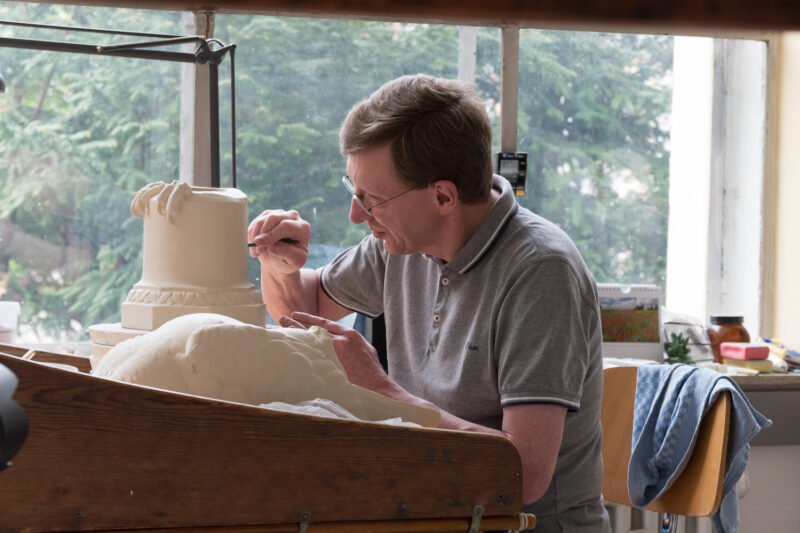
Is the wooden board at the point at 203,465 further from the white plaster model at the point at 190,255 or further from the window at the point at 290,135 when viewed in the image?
the window at the point at 290,135

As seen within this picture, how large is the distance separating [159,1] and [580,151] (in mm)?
1560

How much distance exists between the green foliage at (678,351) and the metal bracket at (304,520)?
2.38 m

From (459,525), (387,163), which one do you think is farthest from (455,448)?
(387,163)

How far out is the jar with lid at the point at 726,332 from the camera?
297cm

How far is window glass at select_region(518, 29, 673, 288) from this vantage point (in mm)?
3062

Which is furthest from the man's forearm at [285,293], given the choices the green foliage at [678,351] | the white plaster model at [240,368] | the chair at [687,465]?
the green foliage at [678,351]

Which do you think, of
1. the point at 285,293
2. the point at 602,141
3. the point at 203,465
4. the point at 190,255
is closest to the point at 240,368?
the point at 203,465

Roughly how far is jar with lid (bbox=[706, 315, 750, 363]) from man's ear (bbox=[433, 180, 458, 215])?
73.8 inches

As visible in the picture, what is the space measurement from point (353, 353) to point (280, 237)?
0.48 m

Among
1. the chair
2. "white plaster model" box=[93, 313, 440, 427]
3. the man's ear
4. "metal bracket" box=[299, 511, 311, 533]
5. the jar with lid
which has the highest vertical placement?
the man's ear

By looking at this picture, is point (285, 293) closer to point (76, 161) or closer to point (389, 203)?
point (389, 203)

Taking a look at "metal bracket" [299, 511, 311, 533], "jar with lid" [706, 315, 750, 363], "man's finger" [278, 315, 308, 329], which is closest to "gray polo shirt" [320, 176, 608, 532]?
"man's finger" [278, 315, 308, 329]

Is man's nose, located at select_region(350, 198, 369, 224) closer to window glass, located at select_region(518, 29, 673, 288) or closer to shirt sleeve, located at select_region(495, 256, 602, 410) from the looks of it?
shirt sleeve, located at select_region(495, 256, 602, 410)

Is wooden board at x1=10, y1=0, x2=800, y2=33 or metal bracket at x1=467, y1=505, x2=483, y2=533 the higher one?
wooden board at x1=10, y1=0, x2=800, y2=33
